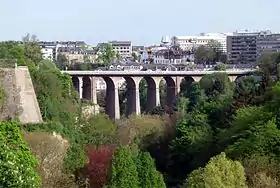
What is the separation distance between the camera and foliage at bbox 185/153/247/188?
629 inches

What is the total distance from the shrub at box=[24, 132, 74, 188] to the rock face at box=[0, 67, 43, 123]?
424 centimetres

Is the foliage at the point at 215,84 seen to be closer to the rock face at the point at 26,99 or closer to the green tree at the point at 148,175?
the rock face at the point at 26,99

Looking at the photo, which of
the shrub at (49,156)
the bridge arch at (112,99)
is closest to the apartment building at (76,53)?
the bridge arch at (112,99)

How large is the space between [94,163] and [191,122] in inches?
239

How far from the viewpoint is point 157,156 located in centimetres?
2892

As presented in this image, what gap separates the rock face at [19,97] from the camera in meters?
28.1

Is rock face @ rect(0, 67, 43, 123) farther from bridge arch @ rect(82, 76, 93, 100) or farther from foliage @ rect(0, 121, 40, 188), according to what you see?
bridge arch @ rect(82, 76, 93, 100)

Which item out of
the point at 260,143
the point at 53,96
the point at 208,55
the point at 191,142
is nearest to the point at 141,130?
the point at 53,96

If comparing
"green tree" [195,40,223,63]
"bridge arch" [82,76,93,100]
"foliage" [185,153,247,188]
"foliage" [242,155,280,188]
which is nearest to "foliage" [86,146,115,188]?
"foliage" [242,155,280,188]

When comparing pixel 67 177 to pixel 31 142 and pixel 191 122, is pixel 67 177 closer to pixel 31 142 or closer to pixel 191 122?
pixel 31 142

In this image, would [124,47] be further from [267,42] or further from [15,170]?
[15,170]

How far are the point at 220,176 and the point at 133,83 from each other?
35810mm

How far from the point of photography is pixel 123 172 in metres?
16.8

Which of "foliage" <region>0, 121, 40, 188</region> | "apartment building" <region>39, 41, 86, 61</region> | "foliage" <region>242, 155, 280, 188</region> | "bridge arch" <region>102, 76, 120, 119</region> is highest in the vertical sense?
"apartment building" <region>39, 41, 86, 61</region>
